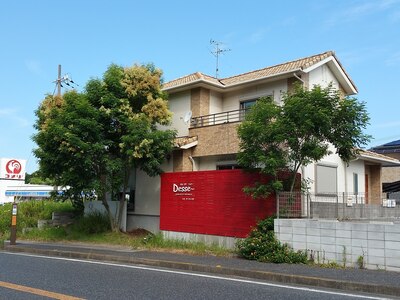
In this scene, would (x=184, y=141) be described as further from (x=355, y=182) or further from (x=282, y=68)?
(x=355, y=182)

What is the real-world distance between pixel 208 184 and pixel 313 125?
4.92 metres

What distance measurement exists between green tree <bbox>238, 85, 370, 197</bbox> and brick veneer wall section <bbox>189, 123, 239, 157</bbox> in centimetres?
383

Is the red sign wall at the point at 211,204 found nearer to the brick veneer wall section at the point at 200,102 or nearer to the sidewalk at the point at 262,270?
the sidewalk at the point at 262,270

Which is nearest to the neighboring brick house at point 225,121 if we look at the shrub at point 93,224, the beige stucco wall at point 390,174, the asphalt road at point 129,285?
the shrub at point 93,224

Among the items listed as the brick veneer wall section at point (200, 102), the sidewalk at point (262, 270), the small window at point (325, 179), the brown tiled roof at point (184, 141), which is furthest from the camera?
the brick veneer wall section at point (200, 102)

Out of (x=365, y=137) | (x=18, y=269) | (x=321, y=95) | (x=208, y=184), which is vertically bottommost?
(x=18, y=269)

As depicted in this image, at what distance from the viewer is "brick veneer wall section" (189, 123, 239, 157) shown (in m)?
16.6

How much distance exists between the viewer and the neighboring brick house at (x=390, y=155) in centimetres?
3061

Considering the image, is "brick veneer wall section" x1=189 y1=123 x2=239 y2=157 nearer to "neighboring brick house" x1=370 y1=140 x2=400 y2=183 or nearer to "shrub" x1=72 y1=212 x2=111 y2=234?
"shrub" x1=72 y1=212 x2=111 y2=234

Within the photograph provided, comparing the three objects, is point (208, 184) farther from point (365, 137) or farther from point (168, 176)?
point (365, 137)

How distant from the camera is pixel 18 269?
422 inches

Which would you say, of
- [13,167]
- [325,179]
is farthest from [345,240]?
[13,167]

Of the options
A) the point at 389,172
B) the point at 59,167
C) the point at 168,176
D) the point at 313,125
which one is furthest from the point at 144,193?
the point at 389,172

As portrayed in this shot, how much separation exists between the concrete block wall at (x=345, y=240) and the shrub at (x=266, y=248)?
232mm
